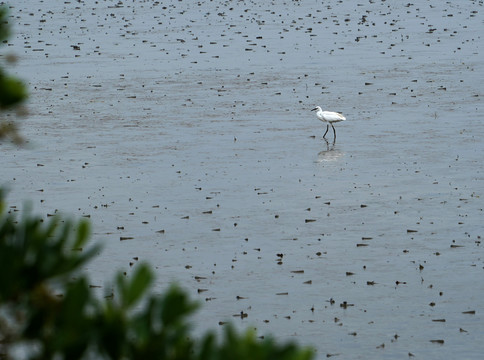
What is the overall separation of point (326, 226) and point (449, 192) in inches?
126

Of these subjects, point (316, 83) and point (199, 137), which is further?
point (316, 83)

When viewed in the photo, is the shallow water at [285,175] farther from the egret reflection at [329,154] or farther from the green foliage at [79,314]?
the green foliage at [79,314]

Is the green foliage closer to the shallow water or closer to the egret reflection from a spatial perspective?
the shallow water

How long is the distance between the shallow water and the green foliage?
9.10 metres

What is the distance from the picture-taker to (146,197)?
20.1 m

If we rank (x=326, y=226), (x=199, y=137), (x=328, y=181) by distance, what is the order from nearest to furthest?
(x=326, y=226) < (x=328, y=181) < (x=199, y=137)

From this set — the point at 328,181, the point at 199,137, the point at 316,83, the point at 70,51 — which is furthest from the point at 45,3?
the point at 328,181

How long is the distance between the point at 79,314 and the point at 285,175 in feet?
60.7

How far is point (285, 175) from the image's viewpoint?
70.6 ft

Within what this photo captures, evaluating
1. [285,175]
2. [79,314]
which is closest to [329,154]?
[285,175]

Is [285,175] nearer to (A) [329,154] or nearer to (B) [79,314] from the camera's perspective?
(A) [329,154]

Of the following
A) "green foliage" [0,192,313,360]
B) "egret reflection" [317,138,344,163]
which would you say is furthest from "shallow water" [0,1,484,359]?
"green foliage" [0,192,313,360]

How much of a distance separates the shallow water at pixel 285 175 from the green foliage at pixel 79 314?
9.10 meters

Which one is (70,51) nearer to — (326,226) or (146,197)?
(146,197)
